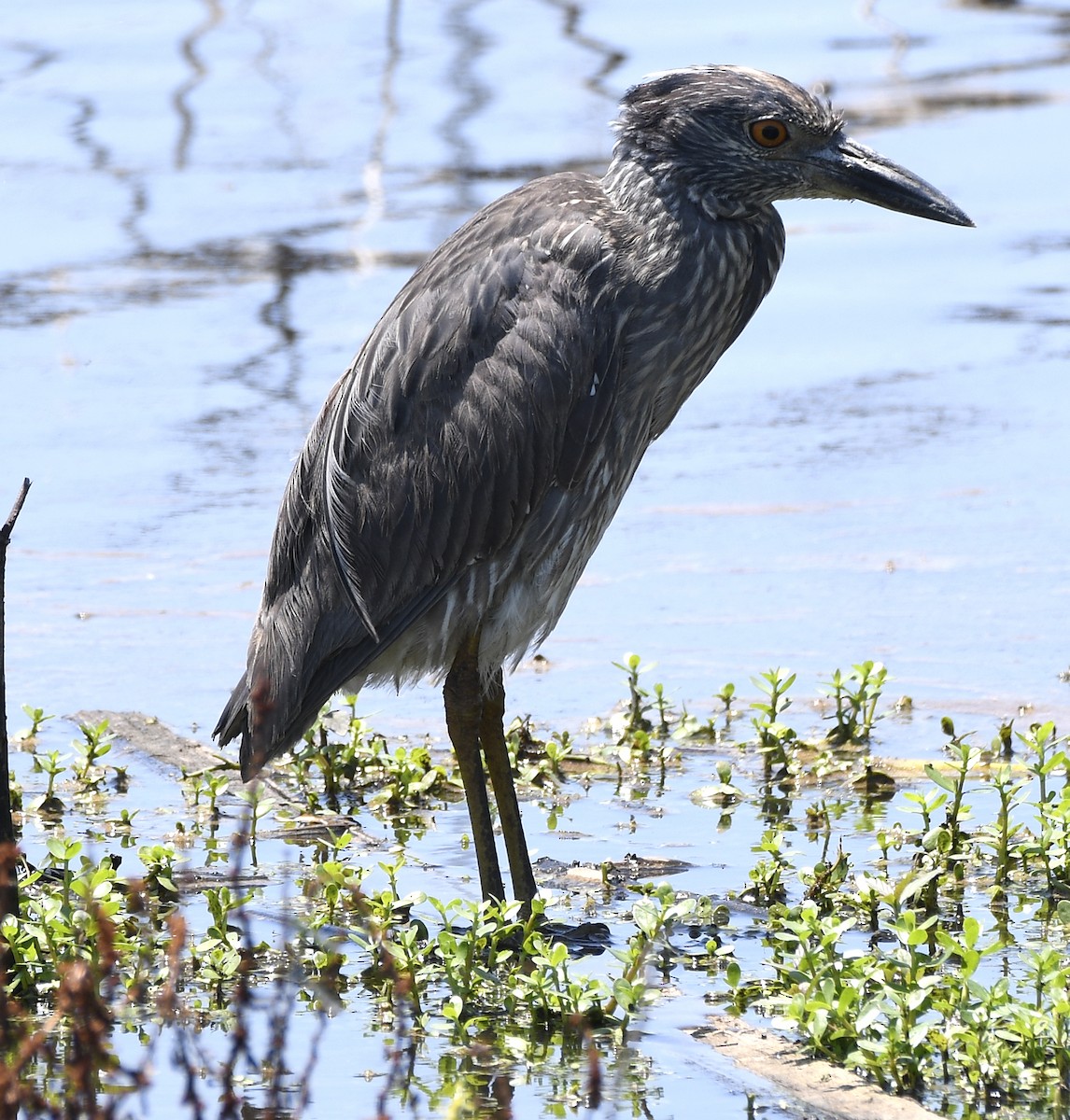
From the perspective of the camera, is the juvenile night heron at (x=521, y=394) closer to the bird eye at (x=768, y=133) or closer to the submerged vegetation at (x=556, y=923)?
the bird eye at (x=768, y=133)

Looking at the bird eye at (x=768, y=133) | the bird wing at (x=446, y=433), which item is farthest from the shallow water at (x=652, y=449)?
the bird eye at (x=768, y=133)

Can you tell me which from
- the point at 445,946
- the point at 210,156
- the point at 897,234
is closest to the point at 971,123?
the point at 897,234

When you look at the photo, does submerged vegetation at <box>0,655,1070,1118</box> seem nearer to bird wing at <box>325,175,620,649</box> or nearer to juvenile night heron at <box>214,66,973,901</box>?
juvenile night heron at <box>214,66,973,901</box>

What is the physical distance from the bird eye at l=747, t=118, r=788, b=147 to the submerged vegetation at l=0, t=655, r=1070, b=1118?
1.47 metres

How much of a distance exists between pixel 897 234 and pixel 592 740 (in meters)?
6.69

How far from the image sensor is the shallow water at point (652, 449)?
22.7 feet

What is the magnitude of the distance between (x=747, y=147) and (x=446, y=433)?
104 centimetres

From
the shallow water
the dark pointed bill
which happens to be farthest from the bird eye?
the shallow water

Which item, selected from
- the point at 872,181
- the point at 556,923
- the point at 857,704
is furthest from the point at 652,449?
the point at 556,923

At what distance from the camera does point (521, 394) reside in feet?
16.8

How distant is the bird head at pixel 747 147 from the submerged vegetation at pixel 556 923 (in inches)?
53.1

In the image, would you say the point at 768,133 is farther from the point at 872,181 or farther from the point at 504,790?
the point at 504,790

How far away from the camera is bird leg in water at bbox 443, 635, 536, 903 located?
5105 mm

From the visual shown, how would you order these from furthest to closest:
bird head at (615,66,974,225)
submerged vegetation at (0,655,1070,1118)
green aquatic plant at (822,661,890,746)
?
green aquatic plant at (822,661,890,746)
bird head at (615,66,974,225)
submerged vegetation at (0,655,1070,1118)
